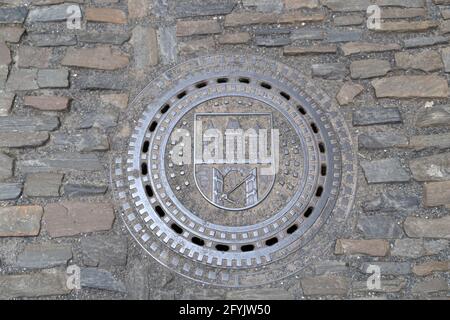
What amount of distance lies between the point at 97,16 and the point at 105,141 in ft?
2.81

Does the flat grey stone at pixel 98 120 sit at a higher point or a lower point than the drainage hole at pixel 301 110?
lower

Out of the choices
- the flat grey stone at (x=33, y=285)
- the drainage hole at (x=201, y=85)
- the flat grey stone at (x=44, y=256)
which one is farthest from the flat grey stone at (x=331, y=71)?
the flat grey stone at (x=33, y=285)

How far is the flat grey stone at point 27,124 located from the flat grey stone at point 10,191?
34 cm

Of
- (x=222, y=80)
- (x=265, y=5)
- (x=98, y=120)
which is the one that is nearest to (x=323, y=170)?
(x=222, y=80)

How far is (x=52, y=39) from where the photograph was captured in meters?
3.19

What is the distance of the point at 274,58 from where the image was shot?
3184 mm

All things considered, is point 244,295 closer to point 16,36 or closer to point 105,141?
point 105,141

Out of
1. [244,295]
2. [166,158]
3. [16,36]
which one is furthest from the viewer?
[16,36]

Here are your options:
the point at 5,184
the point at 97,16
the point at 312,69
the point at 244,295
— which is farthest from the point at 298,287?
the point at 97,16

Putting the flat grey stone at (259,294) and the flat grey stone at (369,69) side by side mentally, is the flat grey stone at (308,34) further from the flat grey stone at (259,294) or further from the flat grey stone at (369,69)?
the flat grey stone at (259,294)

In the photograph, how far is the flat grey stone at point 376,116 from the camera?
9.93ft

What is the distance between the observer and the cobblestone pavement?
2.77 meters

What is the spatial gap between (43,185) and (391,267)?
2.03 meters

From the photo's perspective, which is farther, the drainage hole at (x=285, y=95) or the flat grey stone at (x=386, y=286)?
the drainage hole at (x=285, y=95)
